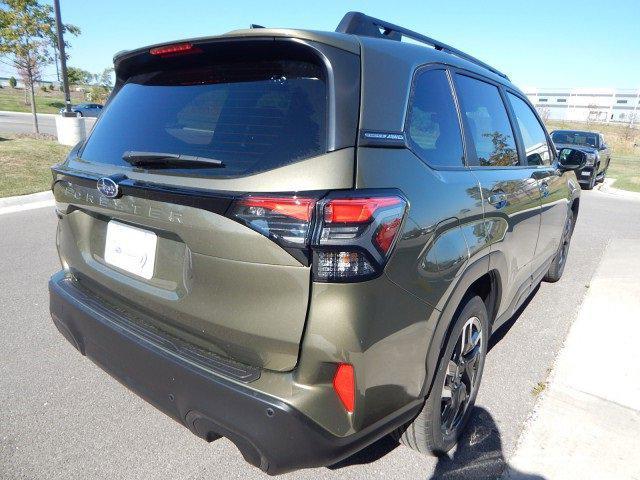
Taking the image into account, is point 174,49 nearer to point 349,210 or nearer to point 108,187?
point 108,187

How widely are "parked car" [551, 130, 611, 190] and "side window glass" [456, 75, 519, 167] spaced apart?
11349 millimetres

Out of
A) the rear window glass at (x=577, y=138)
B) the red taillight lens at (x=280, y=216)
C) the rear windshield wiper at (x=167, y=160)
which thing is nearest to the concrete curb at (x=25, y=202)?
the rear windshield wiper at (x=167, y=160)

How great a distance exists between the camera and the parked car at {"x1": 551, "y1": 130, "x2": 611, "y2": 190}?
12742 millimetres

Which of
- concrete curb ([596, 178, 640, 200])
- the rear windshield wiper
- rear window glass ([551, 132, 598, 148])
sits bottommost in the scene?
concrete curb ([596, 178, 640, 200])

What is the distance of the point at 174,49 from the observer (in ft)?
6.51

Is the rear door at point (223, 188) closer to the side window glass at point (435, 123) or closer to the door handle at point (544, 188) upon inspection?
the side window glass at point (435, 123)

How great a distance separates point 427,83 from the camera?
2.03m

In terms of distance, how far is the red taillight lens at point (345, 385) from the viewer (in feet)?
5.01

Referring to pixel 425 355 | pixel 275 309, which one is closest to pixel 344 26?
pixel 275 309

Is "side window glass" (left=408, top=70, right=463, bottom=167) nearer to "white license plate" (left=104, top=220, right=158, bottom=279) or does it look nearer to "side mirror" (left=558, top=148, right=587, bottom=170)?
"white license plate" (left=104, top=220, right=158, bottom=279)

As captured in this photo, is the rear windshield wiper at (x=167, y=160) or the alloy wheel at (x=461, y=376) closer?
the rear windshield wiper at (x=167, y=160)

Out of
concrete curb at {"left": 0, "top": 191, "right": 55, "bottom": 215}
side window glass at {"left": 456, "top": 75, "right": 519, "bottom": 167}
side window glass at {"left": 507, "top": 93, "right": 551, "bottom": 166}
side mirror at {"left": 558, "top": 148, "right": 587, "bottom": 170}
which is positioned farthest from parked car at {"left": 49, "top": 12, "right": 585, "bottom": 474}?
concrete curb at {"left": 0, "top": 191, "right": 55, "bottom": 215}

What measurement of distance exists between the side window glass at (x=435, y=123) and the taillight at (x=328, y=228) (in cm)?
50

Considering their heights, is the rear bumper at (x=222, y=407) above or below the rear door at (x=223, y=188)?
below
